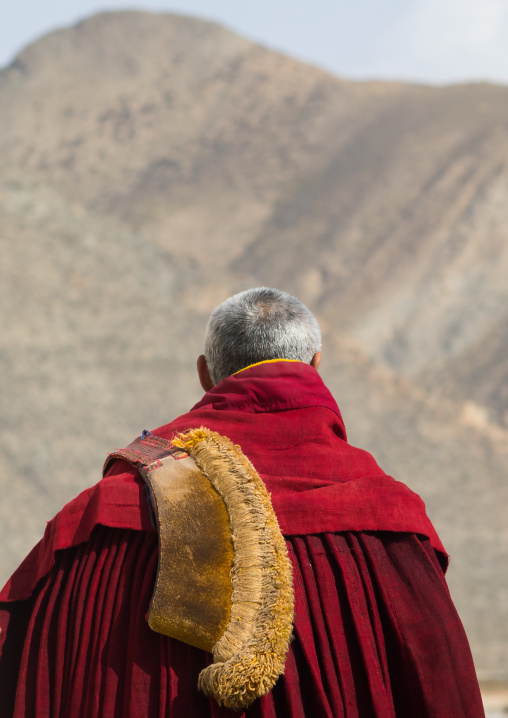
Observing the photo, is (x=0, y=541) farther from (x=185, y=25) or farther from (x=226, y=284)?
(x=185, y=25)

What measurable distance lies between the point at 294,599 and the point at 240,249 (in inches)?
1903

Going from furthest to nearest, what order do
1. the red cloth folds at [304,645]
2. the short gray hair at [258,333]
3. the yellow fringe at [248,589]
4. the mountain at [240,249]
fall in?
1. the mountain at [240,249]
2. the short gray hair at [258,333]
3. the red cloth folds at [304,645]
4. the yellow fringe at [248,589]

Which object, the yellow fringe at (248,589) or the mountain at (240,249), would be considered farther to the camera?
the mountain at (240,249)

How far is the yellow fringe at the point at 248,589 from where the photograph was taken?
62.9 inches

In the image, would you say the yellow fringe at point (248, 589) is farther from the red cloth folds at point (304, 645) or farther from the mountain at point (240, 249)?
the mountain at point (240, 249)

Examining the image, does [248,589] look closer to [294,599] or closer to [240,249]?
[294,599]

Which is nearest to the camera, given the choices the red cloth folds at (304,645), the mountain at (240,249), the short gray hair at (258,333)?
the red cloth folds at (304,645)

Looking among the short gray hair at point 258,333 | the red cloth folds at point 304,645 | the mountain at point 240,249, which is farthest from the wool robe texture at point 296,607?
the mountain at point 240,249

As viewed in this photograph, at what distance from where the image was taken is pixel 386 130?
55.8m

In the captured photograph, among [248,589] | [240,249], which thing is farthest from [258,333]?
[240,249]

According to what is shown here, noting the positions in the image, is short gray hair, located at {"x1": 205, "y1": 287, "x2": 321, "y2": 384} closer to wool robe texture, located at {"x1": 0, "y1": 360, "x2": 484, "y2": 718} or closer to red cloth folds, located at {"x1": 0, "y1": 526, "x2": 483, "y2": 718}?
wool robe texture, located at {"x1": 0, "y1": 360, "x2": 484, "y2": 718}

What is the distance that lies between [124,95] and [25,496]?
160 ft

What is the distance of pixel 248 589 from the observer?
1.68 metres

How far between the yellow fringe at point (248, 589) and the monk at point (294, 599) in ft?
0.17
